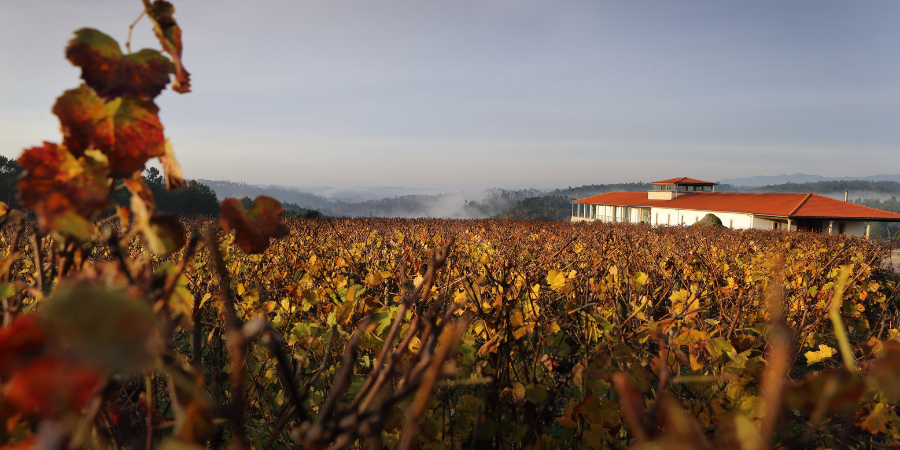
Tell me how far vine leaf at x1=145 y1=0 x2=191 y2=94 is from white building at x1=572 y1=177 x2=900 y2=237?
31.8 meters

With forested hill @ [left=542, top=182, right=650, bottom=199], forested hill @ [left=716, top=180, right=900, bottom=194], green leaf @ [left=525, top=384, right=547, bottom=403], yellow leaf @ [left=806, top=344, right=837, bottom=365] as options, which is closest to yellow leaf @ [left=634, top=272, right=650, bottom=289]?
yellow leaf @ [left=806, top=344, right=837, bottom=365]

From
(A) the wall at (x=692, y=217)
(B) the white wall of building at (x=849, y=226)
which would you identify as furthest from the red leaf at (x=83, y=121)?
(B) the white wall of building at (x=849, y=226)

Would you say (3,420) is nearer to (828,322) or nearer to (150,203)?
(150,203)

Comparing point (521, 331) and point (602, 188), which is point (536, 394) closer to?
point (521, 331)

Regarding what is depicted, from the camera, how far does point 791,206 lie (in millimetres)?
33188

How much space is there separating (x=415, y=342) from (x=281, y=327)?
3.64ft

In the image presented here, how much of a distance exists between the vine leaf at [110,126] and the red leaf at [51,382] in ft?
1.26

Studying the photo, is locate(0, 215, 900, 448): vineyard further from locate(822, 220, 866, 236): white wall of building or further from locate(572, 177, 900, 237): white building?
locate(822, 220, 866, 236): white wall of building

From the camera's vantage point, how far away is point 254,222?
0.75 metres

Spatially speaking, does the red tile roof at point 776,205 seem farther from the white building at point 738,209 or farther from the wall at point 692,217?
the wall at point 692,217

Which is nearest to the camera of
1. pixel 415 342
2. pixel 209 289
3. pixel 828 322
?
pixel 415 342

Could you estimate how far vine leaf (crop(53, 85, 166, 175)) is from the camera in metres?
0.63

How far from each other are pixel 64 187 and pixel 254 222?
0.24m

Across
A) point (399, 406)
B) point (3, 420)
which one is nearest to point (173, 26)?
point (3, 420)
